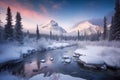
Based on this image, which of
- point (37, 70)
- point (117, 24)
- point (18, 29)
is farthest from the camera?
point (18, 29)

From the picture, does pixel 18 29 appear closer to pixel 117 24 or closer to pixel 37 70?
pixel 37 70

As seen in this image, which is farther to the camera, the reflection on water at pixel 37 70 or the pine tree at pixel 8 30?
the pine tree at pixel 8 30

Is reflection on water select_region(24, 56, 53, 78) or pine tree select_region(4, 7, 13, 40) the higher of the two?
pine tree select_region(4, 7, 13, 40)

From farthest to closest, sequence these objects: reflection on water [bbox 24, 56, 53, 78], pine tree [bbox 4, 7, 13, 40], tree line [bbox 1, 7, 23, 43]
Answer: tree line [bbox 1, 7, 23, 43] → pine tree [bbox 4, 7, 13, 40] → reflection on water [bbox 24, 56, 53, 78]

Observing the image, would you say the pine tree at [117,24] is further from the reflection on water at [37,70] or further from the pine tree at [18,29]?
the pine tree at [18,29]

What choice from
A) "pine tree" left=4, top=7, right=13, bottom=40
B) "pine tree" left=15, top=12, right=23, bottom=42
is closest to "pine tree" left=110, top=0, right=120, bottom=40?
"pine tree" left=15, top=12, right=23, bottom=42

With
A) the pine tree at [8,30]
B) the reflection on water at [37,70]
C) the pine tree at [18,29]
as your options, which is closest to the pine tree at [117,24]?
the reflection on water at [37,70]

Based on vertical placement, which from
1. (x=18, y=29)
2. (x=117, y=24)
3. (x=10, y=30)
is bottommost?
(x=10, y=30)

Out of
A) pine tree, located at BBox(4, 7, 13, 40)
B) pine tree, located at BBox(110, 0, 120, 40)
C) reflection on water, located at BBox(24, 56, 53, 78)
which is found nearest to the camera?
reflection on water, located at BBox(24, 56, 53, 78)

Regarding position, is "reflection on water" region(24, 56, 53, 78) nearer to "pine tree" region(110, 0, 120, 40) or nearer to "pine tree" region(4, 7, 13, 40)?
"pine tree" region(4, 7, 13, 40)

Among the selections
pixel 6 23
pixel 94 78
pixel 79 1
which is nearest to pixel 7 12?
pixel 6 23

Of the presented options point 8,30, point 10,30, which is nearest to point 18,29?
point 10,30

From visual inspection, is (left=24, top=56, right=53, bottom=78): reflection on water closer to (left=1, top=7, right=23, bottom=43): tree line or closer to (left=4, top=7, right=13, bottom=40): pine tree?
(left=4, top=7, right=13, bottom=40): pine tree

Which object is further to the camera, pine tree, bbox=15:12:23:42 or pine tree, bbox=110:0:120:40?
pine tree, bbox=15:12:23:42
